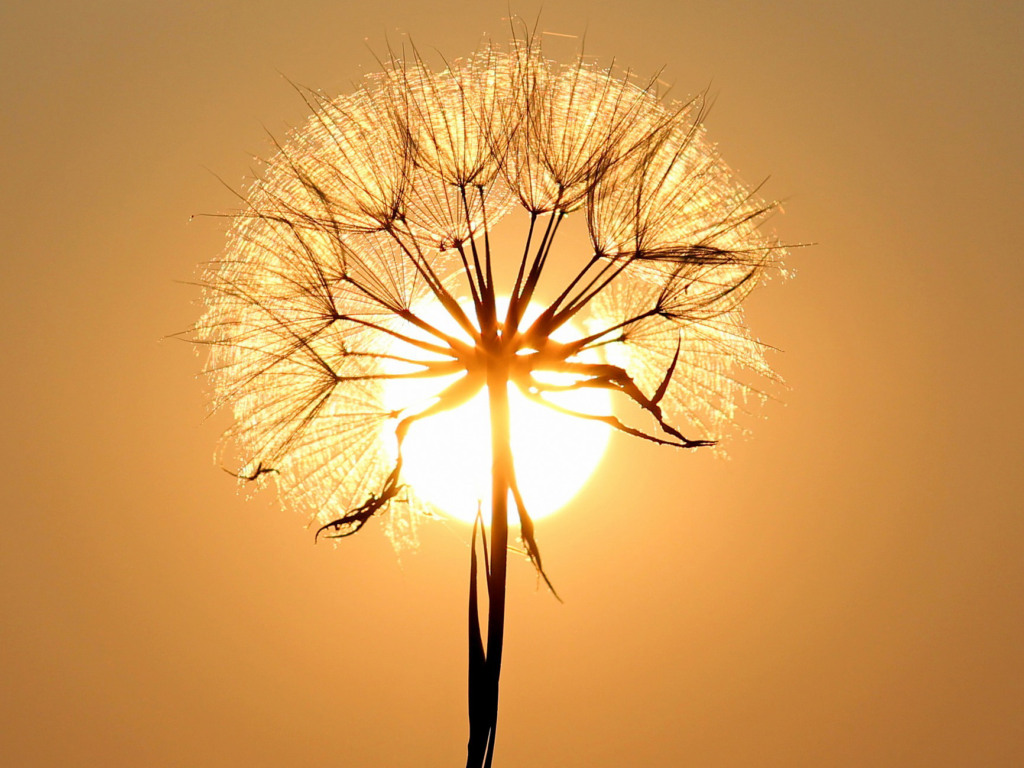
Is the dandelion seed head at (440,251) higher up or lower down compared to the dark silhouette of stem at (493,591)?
higher up

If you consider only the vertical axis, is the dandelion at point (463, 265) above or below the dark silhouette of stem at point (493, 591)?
above

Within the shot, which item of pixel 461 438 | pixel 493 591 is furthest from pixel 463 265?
pixel 493 591

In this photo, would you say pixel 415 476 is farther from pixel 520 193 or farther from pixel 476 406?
pixel 520 193

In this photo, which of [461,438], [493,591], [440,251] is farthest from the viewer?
[461,438]

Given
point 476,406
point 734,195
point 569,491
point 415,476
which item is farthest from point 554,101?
point 569,491

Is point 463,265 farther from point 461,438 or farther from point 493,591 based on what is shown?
point 493,591

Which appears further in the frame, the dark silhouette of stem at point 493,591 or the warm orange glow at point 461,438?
the warm orange glow at point 461,438

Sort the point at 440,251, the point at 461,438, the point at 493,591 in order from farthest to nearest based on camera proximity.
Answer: the point at 461,438 → the point at 440,251 → the point at 493,591

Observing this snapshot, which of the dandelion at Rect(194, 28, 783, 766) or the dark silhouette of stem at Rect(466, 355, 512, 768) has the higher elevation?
the dandelion at Rect(194, 28, 783, 766)
